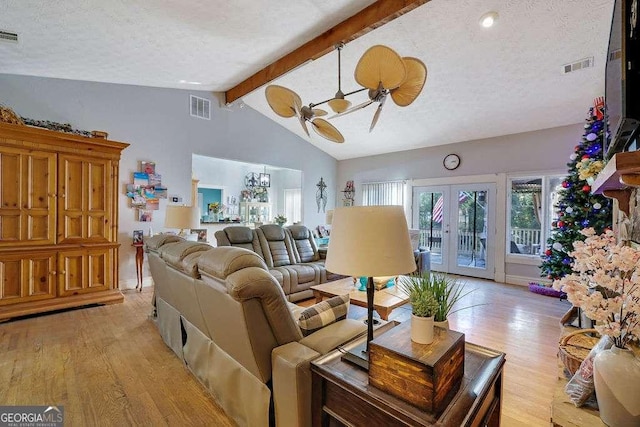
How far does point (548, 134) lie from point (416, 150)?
2.38m

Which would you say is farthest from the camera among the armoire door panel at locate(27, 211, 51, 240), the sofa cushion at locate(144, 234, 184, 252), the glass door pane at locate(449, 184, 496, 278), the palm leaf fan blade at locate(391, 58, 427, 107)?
the glass door pane at locate(449, 184, 496, 278)

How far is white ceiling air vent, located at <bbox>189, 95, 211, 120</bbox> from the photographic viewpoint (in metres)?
5.33

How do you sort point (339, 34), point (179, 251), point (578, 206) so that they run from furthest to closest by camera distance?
point (578, 206), point (339, 34), point (179, 251)

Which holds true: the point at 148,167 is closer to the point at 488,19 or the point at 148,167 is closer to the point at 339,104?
the point at 339,104

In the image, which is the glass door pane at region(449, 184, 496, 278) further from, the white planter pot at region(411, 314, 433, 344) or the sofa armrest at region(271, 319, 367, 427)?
the white planter pot at region(411, 314, 433, 344)

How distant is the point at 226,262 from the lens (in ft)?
4.83

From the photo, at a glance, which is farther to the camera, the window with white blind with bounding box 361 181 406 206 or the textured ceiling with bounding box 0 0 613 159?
the window with white blind with bounding box 361 181 406 206

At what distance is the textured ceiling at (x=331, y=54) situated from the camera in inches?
110

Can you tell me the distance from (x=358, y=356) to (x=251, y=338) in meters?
0.51

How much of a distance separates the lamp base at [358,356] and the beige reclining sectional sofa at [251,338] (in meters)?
0.15

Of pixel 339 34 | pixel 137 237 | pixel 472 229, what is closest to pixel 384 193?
pixel 472 229

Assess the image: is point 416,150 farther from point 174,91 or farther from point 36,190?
point 36,190

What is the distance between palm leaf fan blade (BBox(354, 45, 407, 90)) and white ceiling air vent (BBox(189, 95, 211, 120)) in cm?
386

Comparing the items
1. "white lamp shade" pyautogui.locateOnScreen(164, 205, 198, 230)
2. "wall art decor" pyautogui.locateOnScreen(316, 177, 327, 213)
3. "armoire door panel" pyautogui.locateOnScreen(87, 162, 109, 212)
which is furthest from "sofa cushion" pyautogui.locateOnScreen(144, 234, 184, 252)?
"wall art decor" pyautogui.locateOnScreen(316, 177, 327, 213)
